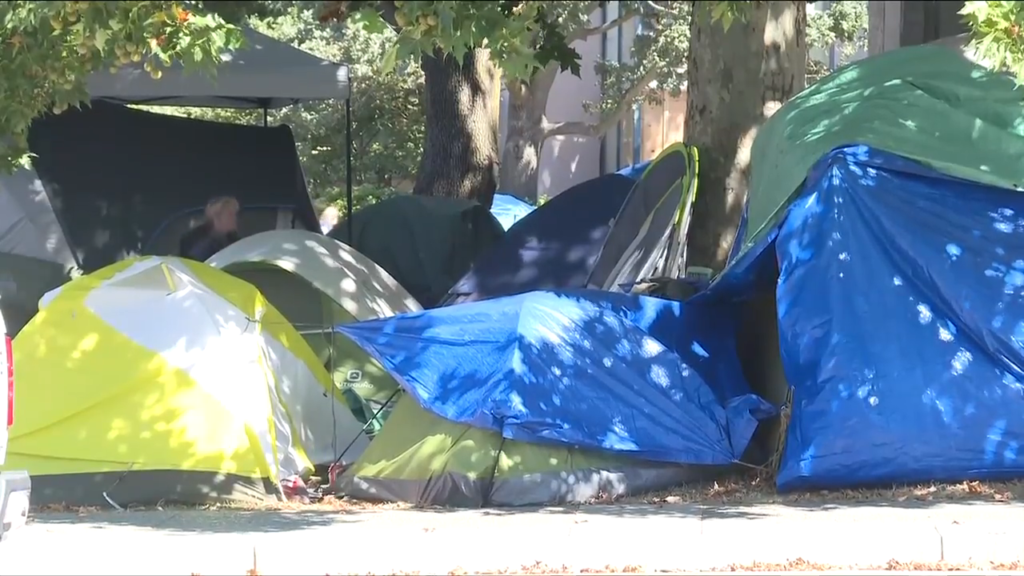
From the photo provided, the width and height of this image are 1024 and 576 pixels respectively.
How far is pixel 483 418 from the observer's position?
7.91 meters

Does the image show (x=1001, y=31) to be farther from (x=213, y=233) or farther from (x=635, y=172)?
(x=213, y=233)

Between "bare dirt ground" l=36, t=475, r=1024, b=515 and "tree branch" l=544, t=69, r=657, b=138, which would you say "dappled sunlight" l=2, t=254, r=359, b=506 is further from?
"tree branch" l=544, t=69, r=657, b=138

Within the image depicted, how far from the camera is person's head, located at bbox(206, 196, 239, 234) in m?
11.3

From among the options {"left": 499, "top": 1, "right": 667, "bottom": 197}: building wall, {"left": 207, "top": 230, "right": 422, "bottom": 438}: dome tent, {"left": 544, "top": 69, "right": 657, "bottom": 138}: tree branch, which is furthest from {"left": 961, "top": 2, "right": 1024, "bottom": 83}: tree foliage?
{"left": 499, "top": 1, "right": 667, "bottom": 197}: building wall

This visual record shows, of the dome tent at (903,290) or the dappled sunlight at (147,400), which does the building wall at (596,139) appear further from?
the dome tent at (903,290)

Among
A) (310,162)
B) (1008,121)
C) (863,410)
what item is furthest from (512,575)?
(310,162)

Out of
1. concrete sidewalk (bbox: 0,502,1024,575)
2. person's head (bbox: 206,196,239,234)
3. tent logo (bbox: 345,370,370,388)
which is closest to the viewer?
concrete sidewalk (bbox: 0,502,1024,575)

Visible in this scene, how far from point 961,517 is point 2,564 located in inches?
200

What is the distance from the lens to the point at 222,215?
444 inches

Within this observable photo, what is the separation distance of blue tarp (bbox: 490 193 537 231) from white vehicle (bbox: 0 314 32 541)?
36.0 ft

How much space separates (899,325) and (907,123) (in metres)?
1.33

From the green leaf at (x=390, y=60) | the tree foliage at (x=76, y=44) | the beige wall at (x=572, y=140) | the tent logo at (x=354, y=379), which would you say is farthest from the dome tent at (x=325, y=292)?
the beige wall at (x=572, y=140)

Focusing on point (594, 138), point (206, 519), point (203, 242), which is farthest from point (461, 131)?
point (594, 138)

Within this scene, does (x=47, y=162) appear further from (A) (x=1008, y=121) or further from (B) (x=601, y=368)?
(A) (x=1008, y=121)
